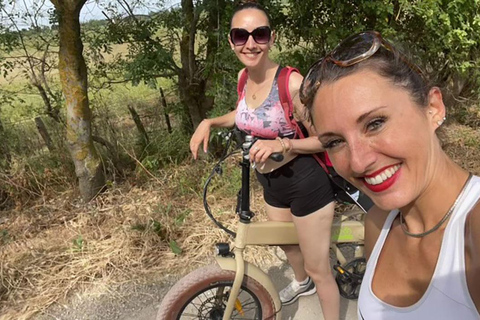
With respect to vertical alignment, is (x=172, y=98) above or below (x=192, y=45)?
below

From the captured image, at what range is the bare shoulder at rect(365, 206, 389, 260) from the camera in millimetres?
1271

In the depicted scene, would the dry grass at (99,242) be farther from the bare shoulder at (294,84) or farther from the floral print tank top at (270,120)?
the bare shoulder at (294,84)

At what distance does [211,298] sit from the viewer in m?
2.18

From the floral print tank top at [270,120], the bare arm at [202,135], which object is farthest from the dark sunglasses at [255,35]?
the bare arm at [202,135]

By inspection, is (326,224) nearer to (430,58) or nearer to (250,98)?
(250,98)

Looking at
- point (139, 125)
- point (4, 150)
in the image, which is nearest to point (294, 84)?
point (139, 125)

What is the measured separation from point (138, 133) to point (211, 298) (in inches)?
133

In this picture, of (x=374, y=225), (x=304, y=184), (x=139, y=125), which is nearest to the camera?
(x=374, y=225)

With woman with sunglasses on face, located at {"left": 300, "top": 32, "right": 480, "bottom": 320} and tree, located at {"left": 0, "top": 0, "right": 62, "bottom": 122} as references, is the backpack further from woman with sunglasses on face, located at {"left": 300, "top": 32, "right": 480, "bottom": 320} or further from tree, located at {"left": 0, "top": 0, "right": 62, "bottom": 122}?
tree, located at {"left": 0, "top": 0, "right": 62, "bottom": 122}

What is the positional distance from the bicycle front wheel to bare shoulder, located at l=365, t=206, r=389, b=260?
88cm

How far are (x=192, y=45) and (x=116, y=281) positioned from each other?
9.32ft

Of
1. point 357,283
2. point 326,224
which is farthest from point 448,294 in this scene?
point 357,283

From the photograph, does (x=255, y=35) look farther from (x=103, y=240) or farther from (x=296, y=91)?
(x=103, y=240)

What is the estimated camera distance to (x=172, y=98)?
5.40m
